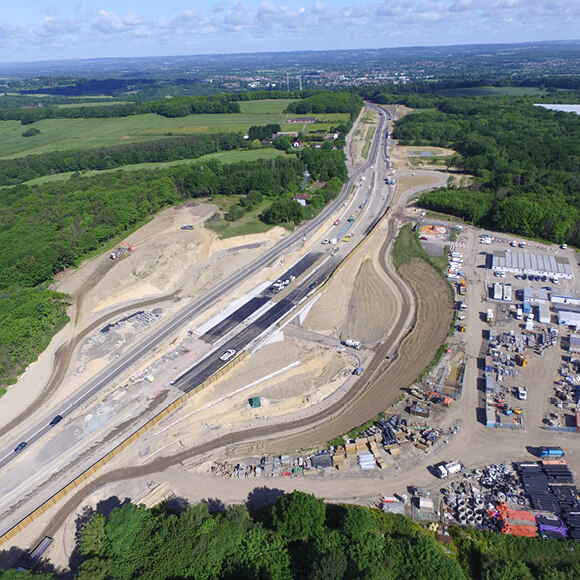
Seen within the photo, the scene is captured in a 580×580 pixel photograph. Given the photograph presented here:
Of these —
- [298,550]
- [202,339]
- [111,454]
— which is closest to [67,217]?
[202,339]

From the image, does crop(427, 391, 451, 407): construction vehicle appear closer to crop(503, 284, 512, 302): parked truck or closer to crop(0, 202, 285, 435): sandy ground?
crop(503, 284, 512, 302): parked truck

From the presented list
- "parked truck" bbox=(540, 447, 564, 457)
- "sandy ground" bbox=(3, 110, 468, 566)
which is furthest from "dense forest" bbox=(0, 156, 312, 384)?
"parked truck" bbox=(540, 447, 564, 457)

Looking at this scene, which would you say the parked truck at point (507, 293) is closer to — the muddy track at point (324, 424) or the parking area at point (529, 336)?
the parking area at point (529, 336)

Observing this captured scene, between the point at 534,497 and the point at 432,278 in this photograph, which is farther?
the point at 432,278

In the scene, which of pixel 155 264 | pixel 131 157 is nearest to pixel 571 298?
pixel 155 264

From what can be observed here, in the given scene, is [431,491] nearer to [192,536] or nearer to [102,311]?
[192,536]

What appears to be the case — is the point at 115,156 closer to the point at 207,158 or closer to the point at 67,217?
the point at 207,158

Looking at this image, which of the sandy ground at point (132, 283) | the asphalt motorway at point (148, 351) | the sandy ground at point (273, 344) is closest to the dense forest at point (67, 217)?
the sandy ground at point (132, 283)
